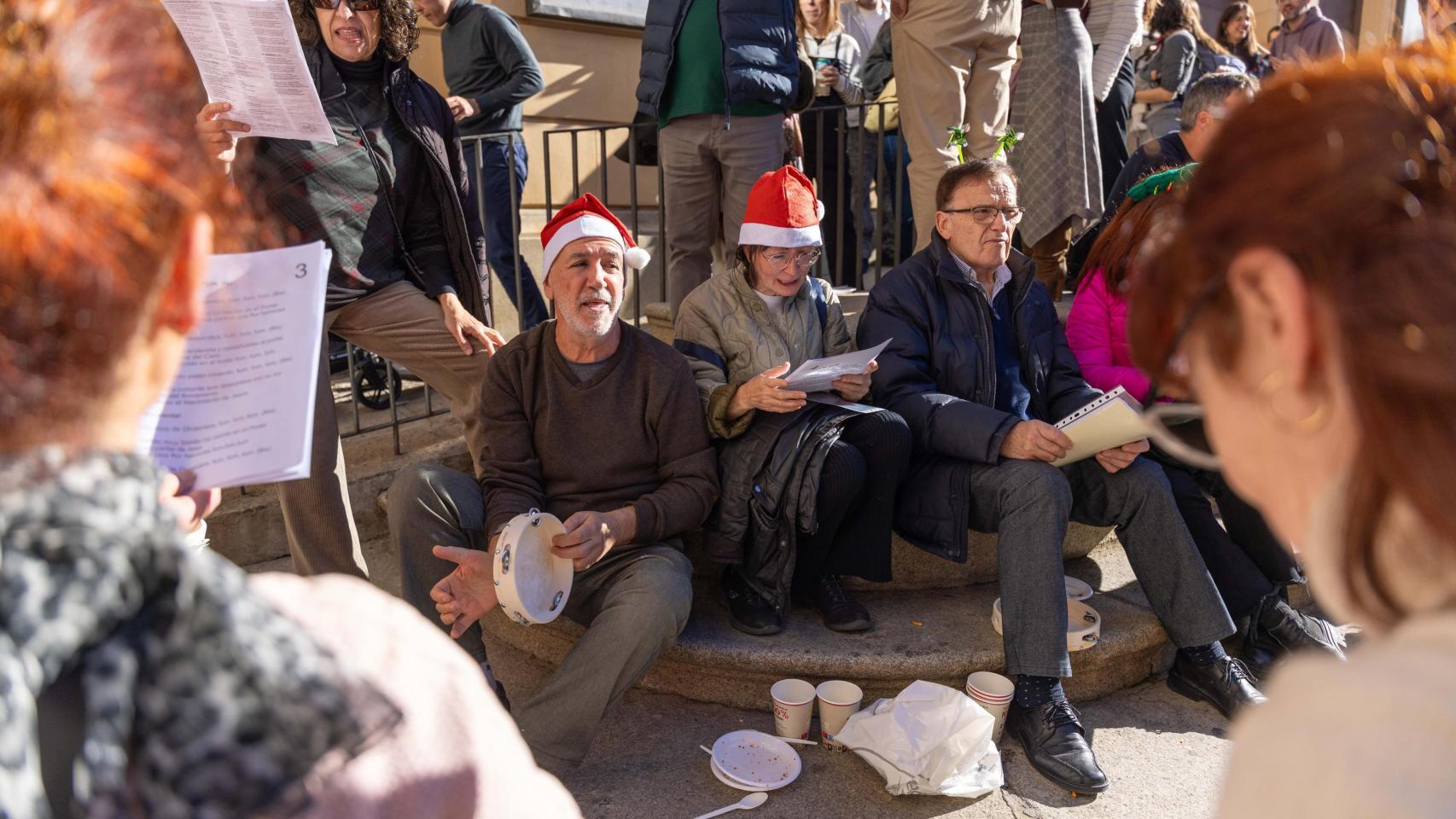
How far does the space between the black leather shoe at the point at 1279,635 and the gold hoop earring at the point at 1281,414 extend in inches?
125

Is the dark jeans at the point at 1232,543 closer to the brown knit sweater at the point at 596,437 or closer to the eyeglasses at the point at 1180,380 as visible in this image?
the brown knit sweater at the point at 596,437

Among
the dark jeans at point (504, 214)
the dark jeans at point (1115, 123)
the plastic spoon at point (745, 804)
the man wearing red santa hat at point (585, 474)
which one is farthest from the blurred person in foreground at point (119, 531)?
the dark jeans at point (1115, 123)

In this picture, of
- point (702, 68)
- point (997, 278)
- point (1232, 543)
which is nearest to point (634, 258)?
point (997, 278)

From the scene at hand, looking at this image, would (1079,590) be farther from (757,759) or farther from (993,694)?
(757,759)

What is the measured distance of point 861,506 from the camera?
11.7 feet

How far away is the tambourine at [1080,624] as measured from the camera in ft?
11.1

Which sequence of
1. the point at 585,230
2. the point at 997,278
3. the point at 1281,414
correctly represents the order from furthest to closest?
the point at 997,278, the point at 585,230, the point at 1281,414

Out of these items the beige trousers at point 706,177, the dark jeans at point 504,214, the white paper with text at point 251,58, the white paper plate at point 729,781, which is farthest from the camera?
the dark jeans at point 504,214

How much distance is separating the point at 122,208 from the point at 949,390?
3271mm

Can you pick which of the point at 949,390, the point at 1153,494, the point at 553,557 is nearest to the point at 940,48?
the point at 949,390

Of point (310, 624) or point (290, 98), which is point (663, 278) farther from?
point (310, 624)

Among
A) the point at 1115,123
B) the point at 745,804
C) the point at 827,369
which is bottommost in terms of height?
the point at 745,804

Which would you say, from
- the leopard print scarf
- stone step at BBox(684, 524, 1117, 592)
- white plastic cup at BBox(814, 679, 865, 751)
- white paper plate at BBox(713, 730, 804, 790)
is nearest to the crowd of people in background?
the leopard print scarf

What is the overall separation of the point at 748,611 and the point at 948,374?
111 cm
